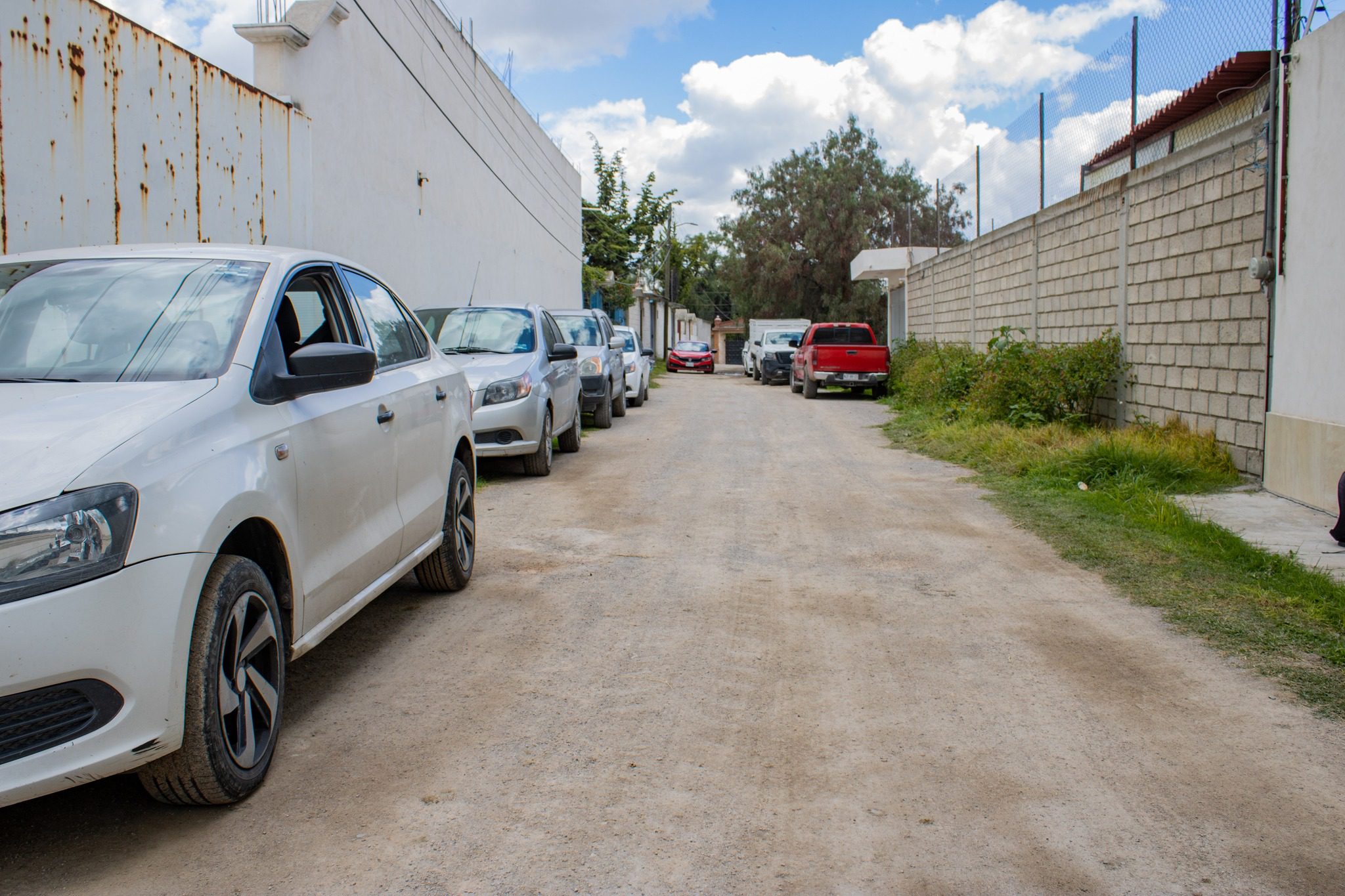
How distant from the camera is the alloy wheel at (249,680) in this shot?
3221mm

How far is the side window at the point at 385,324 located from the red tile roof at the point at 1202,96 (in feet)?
25.6

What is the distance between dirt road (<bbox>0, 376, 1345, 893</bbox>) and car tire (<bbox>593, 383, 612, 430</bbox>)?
9.40 m

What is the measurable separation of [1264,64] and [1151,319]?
8.97ft

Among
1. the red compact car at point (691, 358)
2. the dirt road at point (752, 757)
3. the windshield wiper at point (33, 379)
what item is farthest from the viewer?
the red compact car at point (691, 358)

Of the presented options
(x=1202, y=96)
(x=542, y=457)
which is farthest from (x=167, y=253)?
(x=1202, y=96)

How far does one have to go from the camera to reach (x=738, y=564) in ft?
21.8

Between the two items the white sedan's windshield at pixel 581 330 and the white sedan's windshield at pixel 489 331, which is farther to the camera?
the white sedan's windshield at pixel 581 330

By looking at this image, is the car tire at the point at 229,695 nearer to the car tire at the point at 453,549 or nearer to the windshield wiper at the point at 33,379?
the windshield wiper at the point at 33,379

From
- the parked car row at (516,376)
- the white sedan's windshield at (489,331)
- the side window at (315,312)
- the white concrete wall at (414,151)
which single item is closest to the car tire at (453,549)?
the side window at (315,312)

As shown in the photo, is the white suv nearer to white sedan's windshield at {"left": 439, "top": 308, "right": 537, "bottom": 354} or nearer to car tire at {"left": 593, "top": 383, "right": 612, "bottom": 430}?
white sedan's windshield at {"left": 439, "top": 308, "right": 537, "bottom": 354}

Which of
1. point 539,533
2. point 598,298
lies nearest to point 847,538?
point 539,533

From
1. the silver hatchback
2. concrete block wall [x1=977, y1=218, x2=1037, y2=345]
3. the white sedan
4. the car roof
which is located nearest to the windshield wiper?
the car roof

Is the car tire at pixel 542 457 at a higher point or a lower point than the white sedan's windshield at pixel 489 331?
lower

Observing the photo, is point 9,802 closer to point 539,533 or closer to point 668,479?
point 539,533
